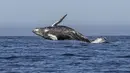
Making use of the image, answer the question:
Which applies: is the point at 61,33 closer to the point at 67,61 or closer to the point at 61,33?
Answer: the point at 61,33

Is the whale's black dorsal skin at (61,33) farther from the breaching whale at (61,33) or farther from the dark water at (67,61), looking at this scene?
the dark water at (67,61)

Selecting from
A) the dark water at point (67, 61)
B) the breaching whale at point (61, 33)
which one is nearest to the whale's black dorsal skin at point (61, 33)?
→ the breaching whale at point (61, 33)

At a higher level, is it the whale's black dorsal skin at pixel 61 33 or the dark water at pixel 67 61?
the whale's black dorsal skin at pixel 61 33

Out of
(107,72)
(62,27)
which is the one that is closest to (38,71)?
(107,72)

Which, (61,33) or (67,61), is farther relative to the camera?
(61,33)

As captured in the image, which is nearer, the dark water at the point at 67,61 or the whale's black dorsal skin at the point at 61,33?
the dark water at the point at 67,61

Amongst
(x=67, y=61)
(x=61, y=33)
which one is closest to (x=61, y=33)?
(x=61, y=33)

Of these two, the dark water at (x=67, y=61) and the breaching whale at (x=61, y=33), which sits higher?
the breaching whale at (x=61, y=33)

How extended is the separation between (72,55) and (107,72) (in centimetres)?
1182

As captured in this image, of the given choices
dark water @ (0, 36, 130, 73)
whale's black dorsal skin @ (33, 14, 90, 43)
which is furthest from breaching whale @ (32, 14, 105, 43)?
dark water @ (0, 36, 130, 73)

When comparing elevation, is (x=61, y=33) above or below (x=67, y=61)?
above

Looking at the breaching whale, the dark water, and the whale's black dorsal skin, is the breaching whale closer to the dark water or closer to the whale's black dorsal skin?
the whale's black dorsal skin

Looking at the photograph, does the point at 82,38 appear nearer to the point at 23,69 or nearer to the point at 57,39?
the point at 57,39

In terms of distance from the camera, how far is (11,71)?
3728 cm
